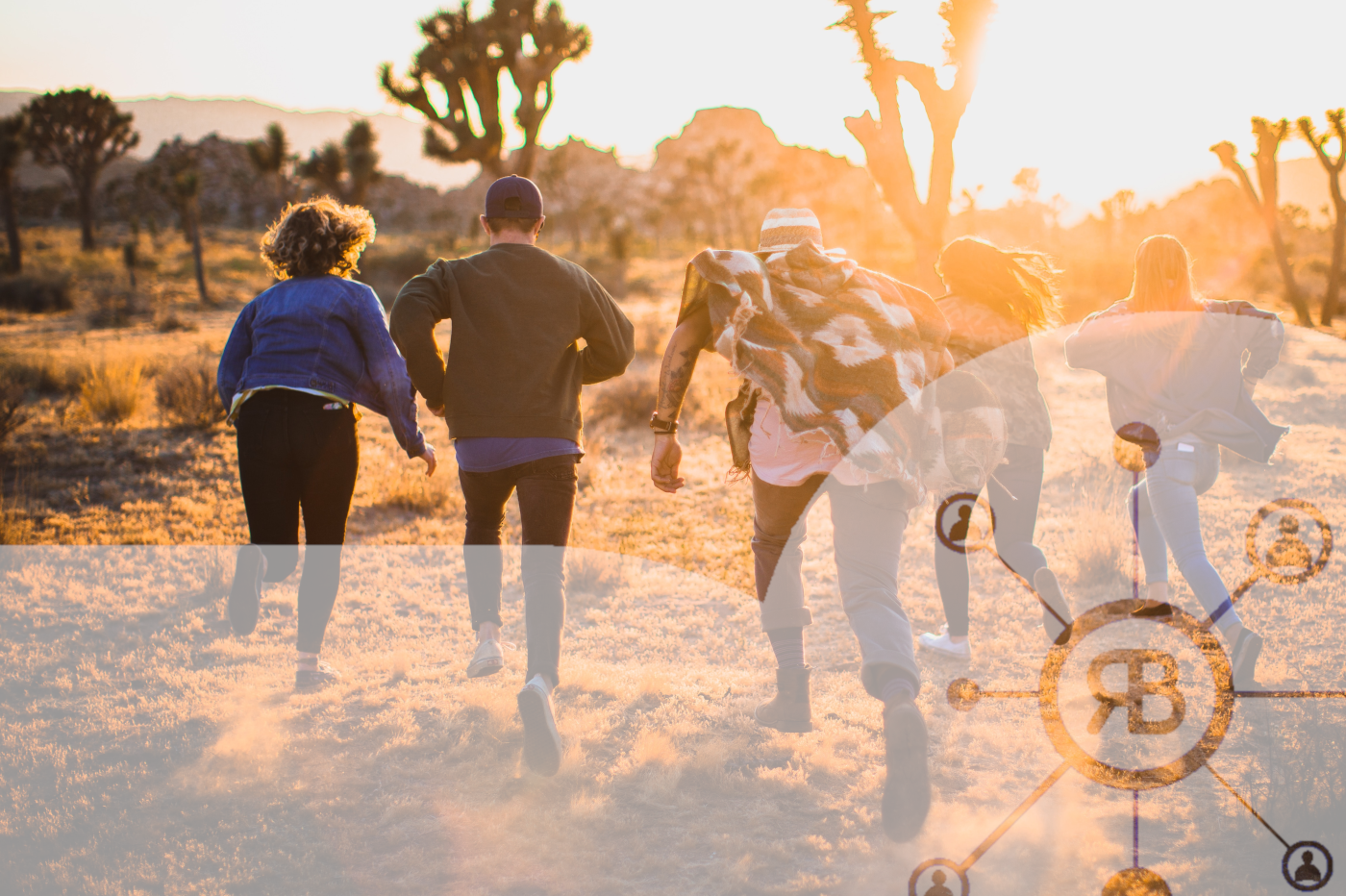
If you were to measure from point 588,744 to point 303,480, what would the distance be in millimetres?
1433

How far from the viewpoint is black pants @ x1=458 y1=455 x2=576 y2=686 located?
8.82 feet

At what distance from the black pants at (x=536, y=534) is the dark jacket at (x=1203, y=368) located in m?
2.12

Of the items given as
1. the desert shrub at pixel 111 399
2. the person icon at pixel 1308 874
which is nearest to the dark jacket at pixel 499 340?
the person icon at pixel 1308 874

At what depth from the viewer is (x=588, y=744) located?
9.44ft

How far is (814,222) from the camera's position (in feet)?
8.18

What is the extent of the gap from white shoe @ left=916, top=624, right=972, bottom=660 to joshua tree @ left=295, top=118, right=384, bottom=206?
40913 mm

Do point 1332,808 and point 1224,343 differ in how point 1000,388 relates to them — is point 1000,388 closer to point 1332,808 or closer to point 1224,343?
point 1224,343

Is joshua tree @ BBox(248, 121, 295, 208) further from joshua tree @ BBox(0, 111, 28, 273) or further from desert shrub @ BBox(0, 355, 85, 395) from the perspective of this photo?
desert shrub @ BBox(0, 355, 85, 395)

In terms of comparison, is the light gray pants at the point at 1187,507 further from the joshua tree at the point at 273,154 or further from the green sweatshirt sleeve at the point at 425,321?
the joshua tree at the point at 273,154

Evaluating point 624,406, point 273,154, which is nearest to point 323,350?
point 624,406

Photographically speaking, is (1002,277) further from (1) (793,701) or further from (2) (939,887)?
(2) (939,887)

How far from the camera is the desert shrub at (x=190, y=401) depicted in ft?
26.5

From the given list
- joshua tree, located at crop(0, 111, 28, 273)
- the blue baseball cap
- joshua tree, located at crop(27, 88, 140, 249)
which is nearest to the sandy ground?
the blue baseball cap

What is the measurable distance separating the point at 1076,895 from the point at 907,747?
0.57 m
